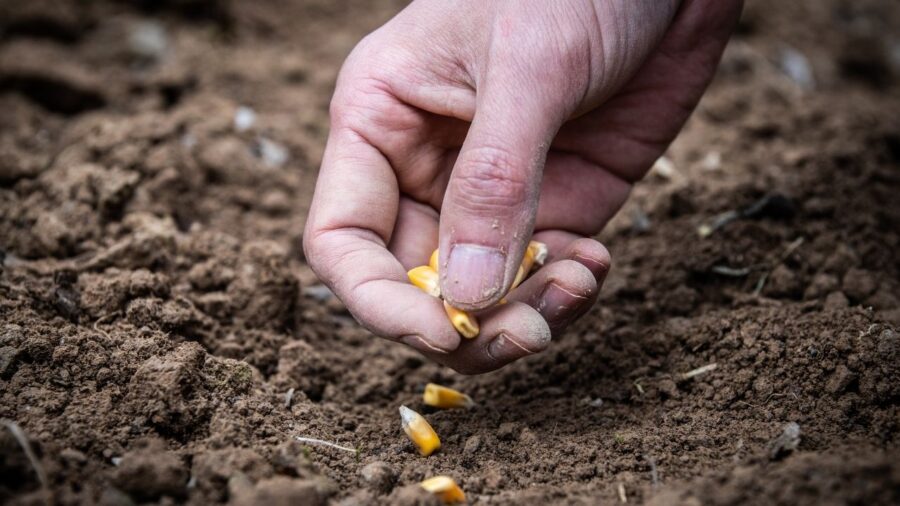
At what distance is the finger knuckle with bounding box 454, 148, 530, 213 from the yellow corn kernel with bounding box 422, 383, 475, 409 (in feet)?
2.36

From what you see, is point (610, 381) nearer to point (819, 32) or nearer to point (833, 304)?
point (833, 304)

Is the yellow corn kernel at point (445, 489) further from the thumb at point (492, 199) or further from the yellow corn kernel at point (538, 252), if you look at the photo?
the yellow corn kernel at point (538, 252)

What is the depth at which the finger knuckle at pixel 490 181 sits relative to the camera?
6.55 ft

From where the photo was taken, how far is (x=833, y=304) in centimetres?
260

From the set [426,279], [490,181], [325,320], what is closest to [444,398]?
[426,279]

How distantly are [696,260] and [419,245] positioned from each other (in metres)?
1.10

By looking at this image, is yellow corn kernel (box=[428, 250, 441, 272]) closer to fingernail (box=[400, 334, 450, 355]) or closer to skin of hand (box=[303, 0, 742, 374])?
skin of hand (box=[303, 0, 742, 374])

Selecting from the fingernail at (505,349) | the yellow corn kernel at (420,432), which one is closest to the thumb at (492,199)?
the fingernail at (505,349)

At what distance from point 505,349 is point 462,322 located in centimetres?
14

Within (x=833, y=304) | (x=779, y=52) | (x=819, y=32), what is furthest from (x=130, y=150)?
(x=819, y=32)

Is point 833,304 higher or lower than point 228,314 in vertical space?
higher

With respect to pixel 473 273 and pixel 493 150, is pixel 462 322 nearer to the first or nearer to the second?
pixel 473 273

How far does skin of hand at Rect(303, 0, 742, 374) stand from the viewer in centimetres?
203

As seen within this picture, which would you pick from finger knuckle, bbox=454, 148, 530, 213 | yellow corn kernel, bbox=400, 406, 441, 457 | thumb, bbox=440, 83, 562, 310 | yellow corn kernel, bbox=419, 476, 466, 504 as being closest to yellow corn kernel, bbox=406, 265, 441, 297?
thumb, bbox=440, 83, 562, 310
